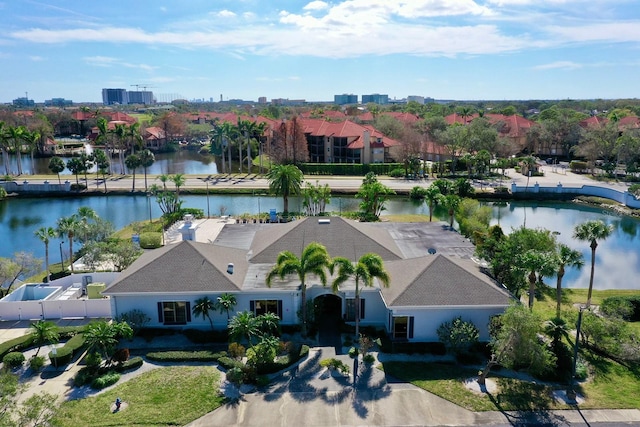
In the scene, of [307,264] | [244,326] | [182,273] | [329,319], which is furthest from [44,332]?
[329,319]

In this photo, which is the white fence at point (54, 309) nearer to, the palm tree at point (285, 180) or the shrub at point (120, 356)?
the shrub at point (120, 356)

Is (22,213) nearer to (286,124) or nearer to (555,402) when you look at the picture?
(286,124)

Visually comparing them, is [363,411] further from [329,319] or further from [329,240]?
[329,240]

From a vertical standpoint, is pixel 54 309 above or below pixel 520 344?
below

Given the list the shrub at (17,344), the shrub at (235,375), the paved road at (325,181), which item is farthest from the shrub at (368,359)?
the paved road at (325,181)

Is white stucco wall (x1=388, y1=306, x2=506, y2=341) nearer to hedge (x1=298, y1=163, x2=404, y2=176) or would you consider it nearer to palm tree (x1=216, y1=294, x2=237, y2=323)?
palm tree (x1=216, y1=294, x2=237, y2=323)

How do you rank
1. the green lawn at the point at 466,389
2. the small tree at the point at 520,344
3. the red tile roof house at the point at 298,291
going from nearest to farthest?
the green lawn at the point at 466,389
the small tree at the point at 520,344
the red tile roof house at the point at 298,291

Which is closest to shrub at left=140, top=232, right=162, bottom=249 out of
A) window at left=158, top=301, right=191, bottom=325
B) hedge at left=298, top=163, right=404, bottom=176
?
window at left=158, top=301, right=191, bottom=325
